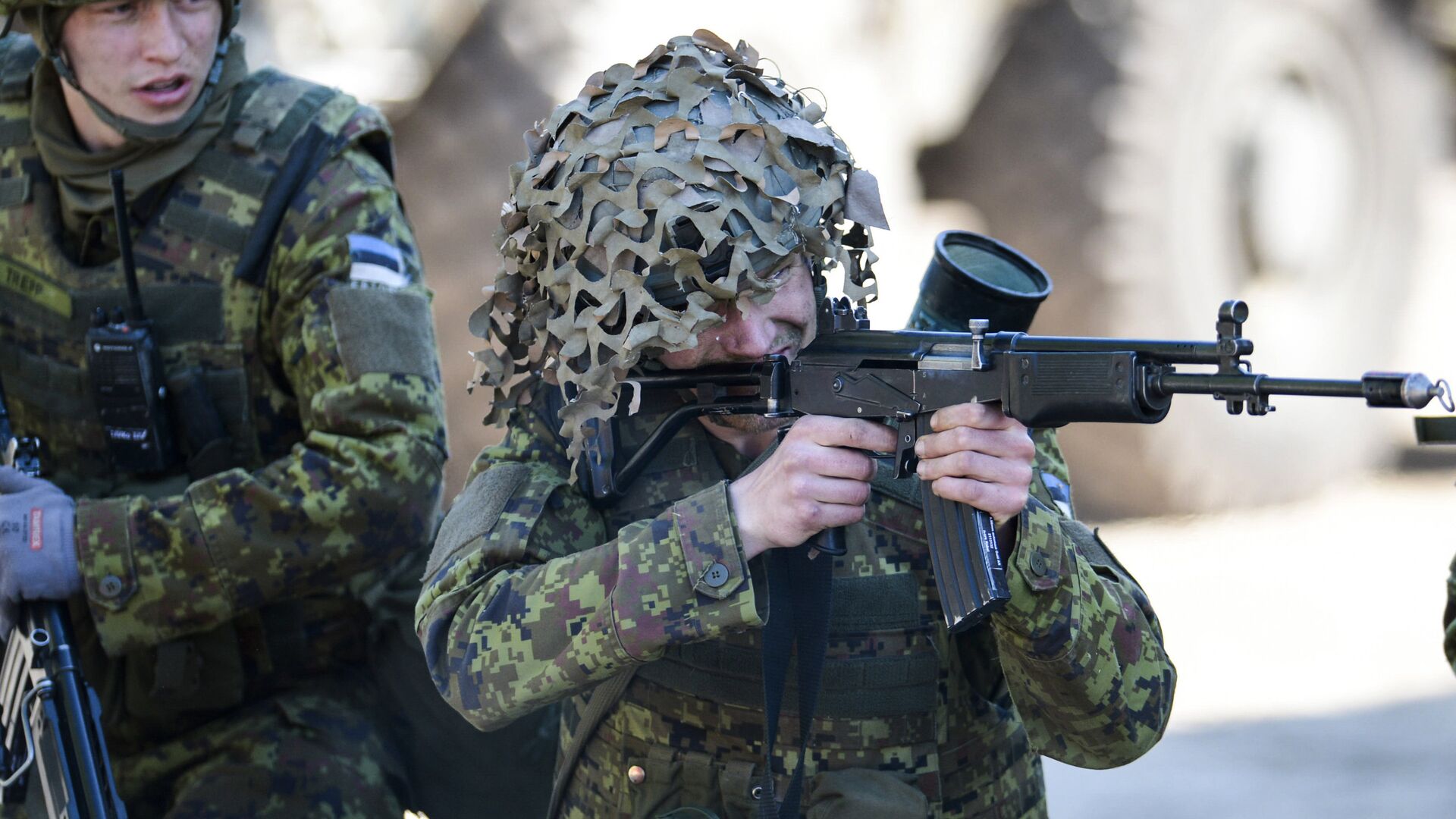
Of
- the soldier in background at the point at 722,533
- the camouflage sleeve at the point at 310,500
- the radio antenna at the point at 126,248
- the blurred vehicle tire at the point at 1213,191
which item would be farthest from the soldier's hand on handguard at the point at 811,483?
the blurred vehicle tire at the point at 1213,191

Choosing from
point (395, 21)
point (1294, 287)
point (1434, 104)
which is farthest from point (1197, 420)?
point (395, 21)

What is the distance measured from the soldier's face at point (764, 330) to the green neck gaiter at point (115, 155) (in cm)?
122

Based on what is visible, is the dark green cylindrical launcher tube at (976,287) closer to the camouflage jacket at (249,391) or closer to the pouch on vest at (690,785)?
the pouch on vest at (690,785)

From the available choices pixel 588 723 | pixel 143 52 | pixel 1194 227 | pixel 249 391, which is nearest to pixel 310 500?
pixel 249 391

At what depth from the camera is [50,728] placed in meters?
2.56

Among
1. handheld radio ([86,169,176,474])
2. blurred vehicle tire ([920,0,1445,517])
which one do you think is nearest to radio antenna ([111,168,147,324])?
handheld radio ([86,169,176,474])

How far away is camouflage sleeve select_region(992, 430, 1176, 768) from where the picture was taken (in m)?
→ 2.05

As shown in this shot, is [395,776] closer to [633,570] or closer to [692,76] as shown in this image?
[633,570]

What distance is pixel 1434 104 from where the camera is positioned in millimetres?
6344

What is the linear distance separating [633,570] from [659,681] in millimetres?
327

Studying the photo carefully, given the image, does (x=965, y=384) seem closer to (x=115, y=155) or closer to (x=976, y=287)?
(x=976, y=287)

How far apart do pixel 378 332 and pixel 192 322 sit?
37 centimetres

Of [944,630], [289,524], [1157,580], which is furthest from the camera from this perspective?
[1157,580]

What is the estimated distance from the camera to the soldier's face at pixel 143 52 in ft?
9.34
